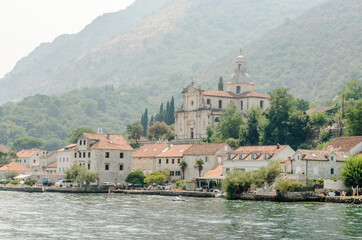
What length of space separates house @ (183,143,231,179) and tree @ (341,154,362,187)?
107 feet

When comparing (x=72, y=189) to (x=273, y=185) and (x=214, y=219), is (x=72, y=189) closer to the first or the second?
(x=273, y=185)

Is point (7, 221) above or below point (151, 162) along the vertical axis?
below

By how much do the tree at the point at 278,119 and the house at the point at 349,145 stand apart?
55.5ft

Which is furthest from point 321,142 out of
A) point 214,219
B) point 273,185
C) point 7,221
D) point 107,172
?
point 7,221

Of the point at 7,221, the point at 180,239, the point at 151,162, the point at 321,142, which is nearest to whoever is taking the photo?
the point at 180,239

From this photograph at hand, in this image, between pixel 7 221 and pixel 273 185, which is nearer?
pixel 7 221

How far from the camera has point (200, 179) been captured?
110 m

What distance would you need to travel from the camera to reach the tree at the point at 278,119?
11775cm

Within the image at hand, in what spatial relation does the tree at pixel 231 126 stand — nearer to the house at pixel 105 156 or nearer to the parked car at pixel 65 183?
the house at pixel 105 156

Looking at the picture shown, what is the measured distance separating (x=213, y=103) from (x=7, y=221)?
9773 centimetres

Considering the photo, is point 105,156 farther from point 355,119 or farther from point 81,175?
point 355,119

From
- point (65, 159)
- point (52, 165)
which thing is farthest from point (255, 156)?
point (52, 165)

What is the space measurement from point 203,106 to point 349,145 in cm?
5656

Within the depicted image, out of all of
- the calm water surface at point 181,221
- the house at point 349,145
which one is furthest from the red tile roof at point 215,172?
the calm water surface at point 181,221
